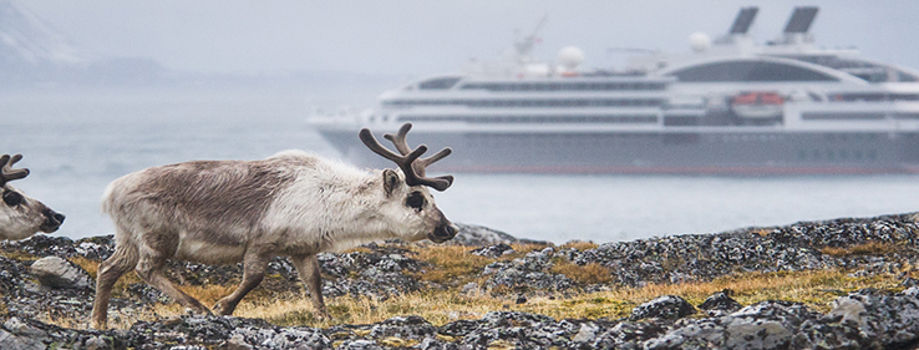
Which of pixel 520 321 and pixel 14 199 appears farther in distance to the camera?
pixel 14 199

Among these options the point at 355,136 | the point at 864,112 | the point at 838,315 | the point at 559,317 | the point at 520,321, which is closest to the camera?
the point at 838,315

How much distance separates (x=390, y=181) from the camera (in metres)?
10.6

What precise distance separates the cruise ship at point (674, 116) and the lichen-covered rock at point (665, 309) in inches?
4200

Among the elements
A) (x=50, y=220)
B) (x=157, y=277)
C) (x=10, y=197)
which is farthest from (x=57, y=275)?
(x=157, y=277)

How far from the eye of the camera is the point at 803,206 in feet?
324

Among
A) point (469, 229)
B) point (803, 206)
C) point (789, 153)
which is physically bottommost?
point (469, 229)

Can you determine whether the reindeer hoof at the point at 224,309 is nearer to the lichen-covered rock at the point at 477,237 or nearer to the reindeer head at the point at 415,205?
the reindeer head at the point at 415,205

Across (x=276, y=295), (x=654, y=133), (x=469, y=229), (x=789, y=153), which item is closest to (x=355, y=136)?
(x=654, y=133)

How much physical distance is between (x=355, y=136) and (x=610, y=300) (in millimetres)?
117639

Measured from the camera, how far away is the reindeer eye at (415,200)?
10.6 metres

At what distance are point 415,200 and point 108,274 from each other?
291cm

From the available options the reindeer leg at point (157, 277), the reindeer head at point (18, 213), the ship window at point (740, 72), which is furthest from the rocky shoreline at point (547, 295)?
the ship window at point (740, 72)

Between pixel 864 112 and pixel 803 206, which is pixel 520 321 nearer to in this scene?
pixel 803 206

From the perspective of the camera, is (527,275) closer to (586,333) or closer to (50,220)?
(50,220)
